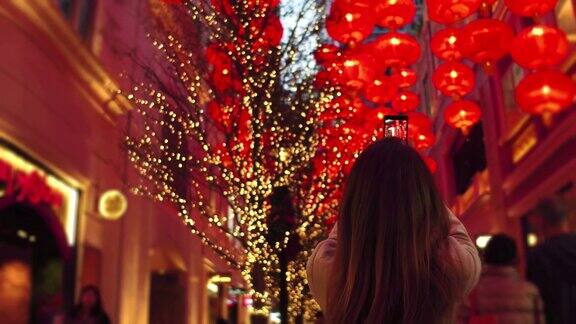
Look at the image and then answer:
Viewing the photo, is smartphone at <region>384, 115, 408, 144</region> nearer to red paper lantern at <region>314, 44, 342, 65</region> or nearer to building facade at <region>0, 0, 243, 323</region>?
red paper lantern at <region>314, 44, 342, 65</region>

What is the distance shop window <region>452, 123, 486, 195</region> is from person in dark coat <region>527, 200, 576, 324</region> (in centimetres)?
1430

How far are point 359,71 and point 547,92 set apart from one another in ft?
8.41

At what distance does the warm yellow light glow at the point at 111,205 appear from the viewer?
13.2 m

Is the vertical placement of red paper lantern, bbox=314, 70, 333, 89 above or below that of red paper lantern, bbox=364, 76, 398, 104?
below

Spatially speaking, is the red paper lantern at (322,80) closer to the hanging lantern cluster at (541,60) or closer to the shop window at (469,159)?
the hanging lantern cluster at (541,60)

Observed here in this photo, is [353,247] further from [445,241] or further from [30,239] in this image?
[30,239]

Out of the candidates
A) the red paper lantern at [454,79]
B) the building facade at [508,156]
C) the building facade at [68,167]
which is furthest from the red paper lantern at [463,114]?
the building facade at [68,167]

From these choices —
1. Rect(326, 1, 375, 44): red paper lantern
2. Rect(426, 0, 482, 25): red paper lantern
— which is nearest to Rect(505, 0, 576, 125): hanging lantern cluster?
Rect(426, 0, 482, 25): red paper lantern

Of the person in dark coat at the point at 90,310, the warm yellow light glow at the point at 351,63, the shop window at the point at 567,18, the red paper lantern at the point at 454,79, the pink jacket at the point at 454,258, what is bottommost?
the pink jacket at the point at 454,258

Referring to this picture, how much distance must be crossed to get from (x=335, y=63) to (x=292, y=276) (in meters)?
3.15

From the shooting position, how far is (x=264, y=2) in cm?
834

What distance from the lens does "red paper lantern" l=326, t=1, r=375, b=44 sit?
7.94 m

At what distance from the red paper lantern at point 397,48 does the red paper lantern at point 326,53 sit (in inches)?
38.9

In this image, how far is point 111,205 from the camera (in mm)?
13383
